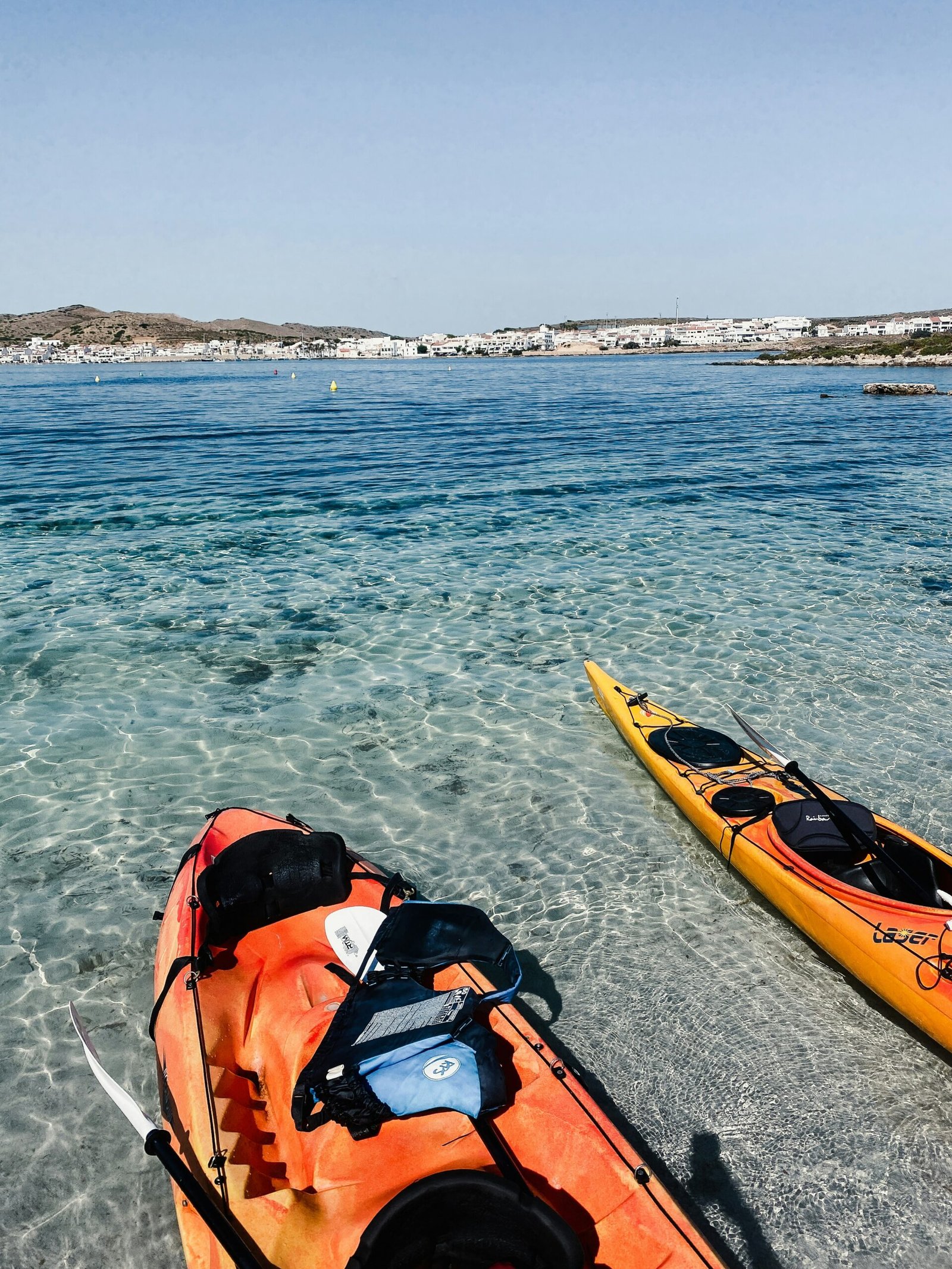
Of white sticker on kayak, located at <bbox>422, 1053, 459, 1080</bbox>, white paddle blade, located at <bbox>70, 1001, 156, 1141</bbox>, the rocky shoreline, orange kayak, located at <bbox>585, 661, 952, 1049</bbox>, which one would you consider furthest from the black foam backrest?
the rocky shoreline

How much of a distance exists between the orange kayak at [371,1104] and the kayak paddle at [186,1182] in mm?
102

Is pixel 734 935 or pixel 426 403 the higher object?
pixel 426 403

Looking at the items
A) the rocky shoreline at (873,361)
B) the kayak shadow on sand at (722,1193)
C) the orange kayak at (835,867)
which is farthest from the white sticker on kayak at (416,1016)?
the rocky shoreline at (873,361)

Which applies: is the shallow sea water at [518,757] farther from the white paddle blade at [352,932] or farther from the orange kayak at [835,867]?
the white paddle blade at [352,932]

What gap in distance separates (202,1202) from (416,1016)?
1308 millimetres

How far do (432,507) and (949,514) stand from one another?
1422 cm

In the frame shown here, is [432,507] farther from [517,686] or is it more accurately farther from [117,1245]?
[117,1245]

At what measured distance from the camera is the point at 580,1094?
433 cm

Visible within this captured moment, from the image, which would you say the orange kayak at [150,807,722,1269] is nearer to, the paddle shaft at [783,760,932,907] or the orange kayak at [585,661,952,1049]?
the orange kayak at [585,661,952,1049]

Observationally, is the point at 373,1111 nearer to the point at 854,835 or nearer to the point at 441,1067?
the point at 441,1067

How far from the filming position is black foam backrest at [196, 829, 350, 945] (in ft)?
18.3

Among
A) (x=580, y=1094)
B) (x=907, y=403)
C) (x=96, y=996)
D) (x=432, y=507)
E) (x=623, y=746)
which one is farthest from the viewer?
(x=907, y=403)

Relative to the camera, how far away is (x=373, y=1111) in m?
4.12

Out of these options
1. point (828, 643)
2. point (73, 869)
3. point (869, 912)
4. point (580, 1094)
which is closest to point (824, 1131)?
point (869, 912)
